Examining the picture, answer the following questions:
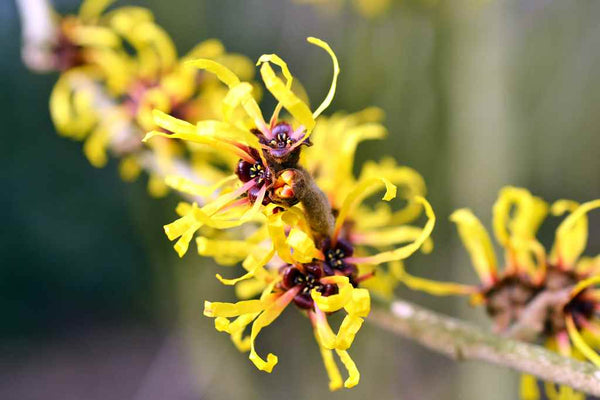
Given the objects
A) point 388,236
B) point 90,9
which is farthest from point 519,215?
point 90,9

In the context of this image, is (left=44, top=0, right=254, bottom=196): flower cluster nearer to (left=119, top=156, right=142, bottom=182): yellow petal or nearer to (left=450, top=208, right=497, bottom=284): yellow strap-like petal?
(left=119, top=156, right=142, bottom=182): yellow petal

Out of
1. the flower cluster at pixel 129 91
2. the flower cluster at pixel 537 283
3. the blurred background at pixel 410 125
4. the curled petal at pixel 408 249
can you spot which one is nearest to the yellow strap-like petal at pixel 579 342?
the flower cluster at pixel 537 283

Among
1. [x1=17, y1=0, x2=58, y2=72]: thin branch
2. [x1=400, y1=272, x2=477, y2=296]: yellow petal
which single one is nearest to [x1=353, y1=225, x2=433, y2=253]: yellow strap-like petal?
[x1=400, y1=272, x2=477, y2=296]: yellow petal

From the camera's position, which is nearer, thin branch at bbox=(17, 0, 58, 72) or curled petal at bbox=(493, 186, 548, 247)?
curled petal at bbox=(493, 186, 548, 247)

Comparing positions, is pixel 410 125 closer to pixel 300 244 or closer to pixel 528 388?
pixel 528 388

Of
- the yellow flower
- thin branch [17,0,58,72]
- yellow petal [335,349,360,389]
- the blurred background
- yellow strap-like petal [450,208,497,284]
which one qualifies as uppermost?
thin branch [17,0,58,72]

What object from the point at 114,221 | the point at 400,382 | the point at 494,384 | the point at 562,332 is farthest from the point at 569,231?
the point at 114,221
